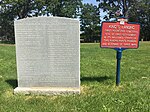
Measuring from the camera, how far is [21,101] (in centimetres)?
532

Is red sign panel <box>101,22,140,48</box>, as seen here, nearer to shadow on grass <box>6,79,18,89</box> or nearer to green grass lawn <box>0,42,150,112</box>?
green grass lawn <box>0,42,150,112</box>

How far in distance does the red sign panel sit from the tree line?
42459mm

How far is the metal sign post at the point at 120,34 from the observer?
6.37 meters

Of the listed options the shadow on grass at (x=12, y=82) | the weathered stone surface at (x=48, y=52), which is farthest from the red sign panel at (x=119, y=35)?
the shadow on grass at (x=12, y=82)

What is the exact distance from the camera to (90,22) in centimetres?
5981

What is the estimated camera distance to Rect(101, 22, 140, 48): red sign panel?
6.38 m

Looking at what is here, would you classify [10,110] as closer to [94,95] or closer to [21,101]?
[21,101]

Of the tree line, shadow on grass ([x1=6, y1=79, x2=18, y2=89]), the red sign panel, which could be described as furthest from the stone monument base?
the tree line

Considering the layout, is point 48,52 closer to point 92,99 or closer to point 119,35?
point 92,99

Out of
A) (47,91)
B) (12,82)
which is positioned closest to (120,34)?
(47,91)

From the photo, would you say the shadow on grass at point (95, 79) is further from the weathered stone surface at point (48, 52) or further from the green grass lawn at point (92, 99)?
the weathered stone surface at point (48, 52)

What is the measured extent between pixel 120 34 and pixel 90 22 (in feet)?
177

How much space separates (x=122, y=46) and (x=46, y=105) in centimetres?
255

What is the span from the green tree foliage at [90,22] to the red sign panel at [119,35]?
5170cm
